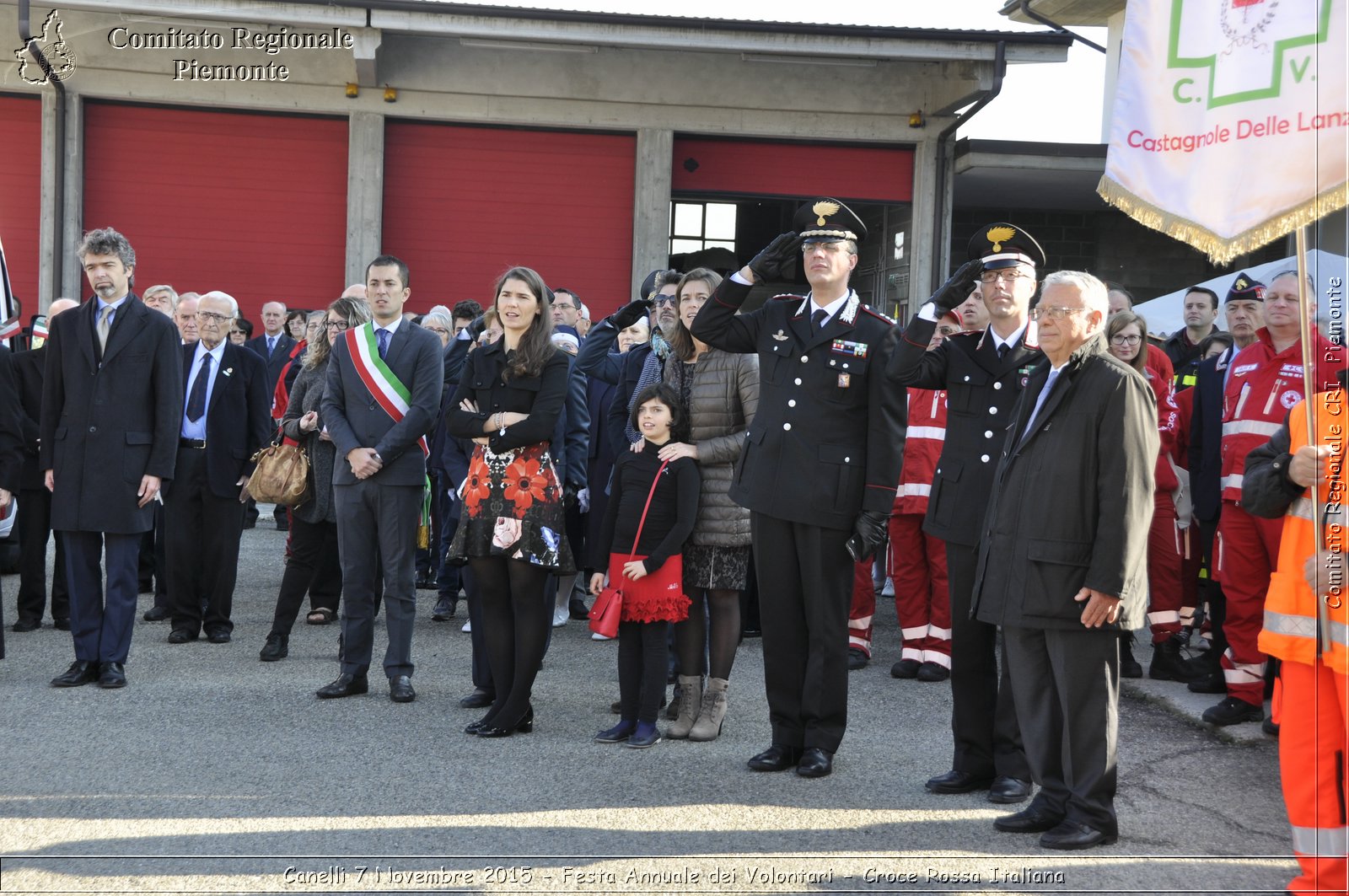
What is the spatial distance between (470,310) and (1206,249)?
716cm

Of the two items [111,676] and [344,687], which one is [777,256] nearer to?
[344,687]

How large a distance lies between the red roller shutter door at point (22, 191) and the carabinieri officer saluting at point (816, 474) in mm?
11961

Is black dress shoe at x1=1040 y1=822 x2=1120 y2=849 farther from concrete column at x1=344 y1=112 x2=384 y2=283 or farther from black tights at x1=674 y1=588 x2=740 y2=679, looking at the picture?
concrete column at x1=344 y1=112 x2=384 y2=283

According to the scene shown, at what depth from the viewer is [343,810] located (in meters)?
4.80

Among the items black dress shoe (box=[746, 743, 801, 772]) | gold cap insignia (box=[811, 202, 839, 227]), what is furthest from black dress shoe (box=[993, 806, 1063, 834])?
gold cap insignia (box=[811, 202, 839, 227])

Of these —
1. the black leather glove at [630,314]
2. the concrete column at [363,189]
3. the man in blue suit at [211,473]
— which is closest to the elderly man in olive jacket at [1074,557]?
the black leather glove at [630,314]

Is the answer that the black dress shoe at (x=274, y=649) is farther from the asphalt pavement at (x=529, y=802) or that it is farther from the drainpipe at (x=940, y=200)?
the drainpipe at (x=940, y=200)

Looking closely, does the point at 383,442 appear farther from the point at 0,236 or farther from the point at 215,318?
the point at 0,236

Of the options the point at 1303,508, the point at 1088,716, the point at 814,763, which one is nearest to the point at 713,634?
the point at 814,763

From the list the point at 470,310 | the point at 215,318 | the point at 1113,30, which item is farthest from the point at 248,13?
the point at 1113,30

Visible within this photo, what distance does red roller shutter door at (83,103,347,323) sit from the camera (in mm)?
14969

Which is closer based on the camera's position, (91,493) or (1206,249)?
(1206,249)

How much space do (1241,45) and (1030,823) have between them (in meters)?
2.85

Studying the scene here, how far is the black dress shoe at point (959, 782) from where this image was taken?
17.3ft
